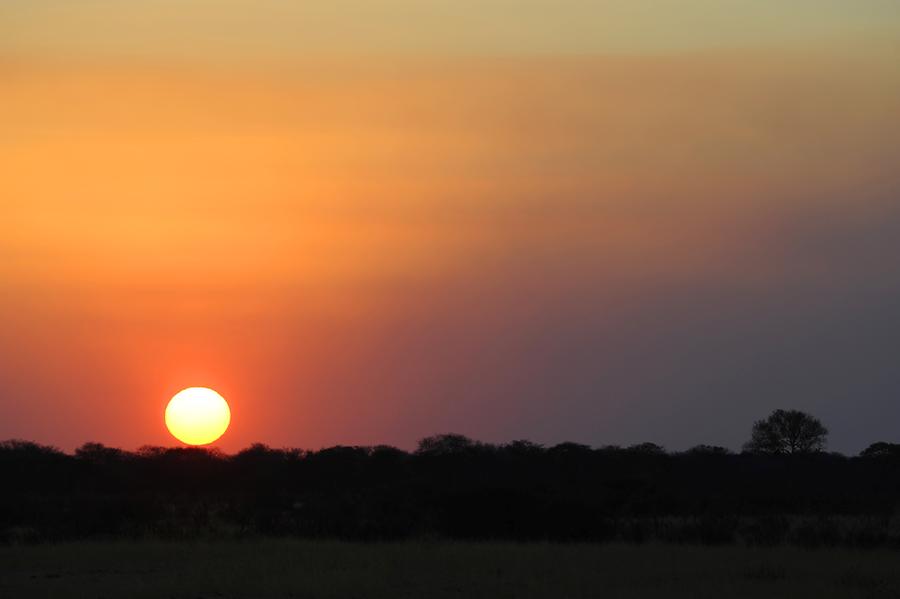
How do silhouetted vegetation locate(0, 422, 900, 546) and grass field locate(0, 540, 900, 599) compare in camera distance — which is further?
silhouetted vegetation locate(0, 422, 900, 546)

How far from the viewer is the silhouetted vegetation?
38.1 metres

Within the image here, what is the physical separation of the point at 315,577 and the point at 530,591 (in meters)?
4.37

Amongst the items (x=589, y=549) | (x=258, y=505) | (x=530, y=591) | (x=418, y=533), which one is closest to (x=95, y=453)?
(x=258, y=505)

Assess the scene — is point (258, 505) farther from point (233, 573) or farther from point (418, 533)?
point (233, 573)

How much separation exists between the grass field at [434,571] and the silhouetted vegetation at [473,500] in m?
4.93

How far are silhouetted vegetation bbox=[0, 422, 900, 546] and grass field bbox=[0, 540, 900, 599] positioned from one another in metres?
4.93

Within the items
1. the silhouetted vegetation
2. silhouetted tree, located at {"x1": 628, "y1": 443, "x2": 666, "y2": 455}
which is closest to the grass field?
the silhouetted vegetation

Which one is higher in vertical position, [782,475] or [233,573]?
[782,475]

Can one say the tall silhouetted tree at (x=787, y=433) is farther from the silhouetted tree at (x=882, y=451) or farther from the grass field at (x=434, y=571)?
the grass field at (x=434, y=571)

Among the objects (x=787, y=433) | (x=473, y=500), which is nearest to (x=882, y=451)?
(x=787, y=433)

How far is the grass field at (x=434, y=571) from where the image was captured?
79.0 ft

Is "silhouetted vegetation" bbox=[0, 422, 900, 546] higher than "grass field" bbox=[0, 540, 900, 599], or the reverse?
"silhouetted vegetation" bbox=[0, 422, 900, 546]

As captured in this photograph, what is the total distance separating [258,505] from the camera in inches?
1962

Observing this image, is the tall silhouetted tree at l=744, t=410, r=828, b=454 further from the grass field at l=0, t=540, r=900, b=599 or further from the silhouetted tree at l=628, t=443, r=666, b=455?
the grass field at l=0, t=540, r=900, b=599
